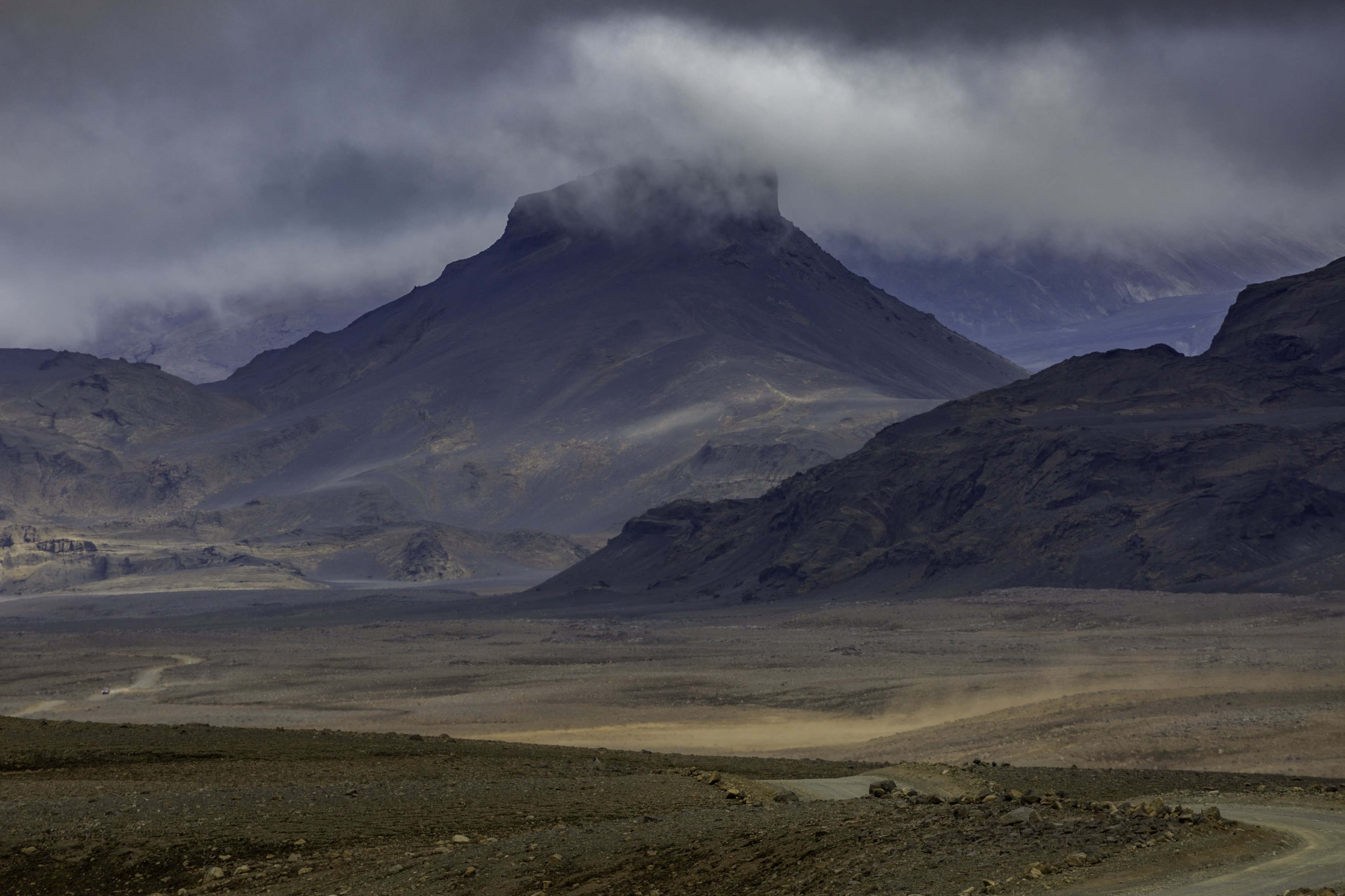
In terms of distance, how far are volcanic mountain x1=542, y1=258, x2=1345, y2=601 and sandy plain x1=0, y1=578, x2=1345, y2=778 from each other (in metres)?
8.71

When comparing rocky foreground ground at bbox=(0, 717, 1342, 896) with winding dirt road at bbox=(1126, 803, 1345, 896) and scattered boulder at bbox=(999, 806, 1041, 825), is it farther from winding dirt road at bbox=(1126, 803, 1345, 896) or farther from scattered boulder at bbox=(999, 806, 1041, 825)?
winding dirt road at bbox=(1126, 803, 1345, 896)

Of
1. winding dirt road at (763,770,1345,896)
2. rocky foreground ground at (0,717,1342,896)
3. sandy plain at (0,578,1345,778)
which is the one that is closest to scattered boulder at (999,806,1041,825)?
rocky foreground ground at (0,717,1342,896)

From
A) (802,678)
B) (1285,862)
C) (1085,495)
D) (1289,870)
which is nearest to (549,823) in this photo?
(1285,862)

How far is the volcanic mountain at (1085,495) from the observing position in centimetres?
9769

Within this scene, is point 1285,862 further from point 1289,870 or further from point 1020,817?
point 1020,817

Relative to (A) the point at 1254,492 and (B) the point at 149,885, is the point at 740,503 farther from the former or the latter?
(B) the point at 149,885

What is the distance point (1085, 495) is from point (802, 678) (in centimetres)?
5901

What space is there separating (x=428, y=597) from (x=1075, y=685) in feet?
336

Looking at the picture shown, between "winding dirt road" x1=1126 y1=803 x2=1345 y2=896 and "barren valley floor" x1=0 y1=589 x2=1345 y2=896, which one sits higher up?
"winding dirt road" x1=1126 y1=803 x2=1345 y2=896

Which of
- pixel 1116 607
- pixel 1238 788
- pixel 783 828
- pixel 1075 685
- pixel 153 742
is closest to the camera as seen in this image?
pixel 783 828

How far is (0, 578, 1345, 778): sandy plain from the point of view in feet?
126

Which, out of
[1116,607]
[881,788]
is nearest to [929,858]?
[881,788]

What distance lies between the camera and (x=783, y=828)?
16891 millimetres

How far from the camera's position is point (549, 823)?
20422 mm
